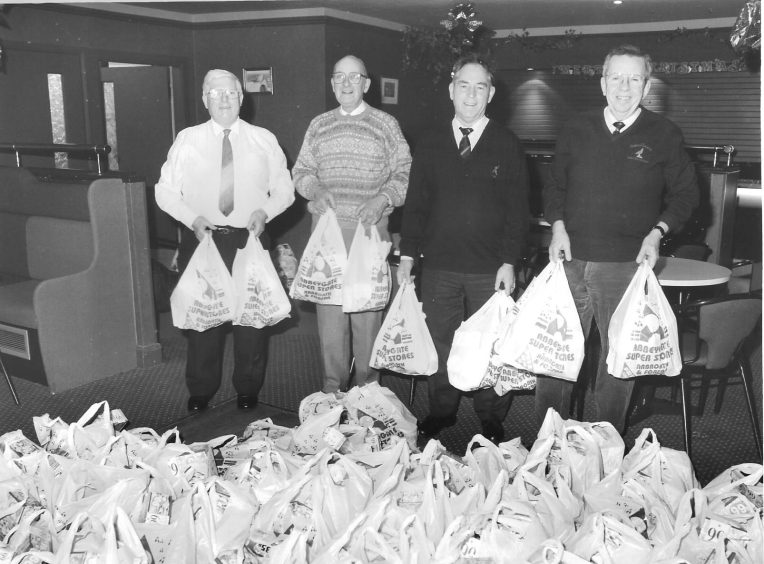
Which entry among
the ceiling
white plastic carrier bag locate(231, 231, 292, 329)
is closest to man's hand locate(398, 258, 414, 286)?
white plastic carrier bag locate(231, 231, 292, 329)

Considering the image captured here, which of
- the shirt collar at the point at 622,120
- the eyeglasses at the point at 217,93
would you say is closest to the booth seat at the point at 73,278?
the eyeglasses at the point at 217,93

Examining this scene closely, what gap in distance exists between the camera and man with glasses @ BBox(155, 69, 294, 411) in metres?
2.69

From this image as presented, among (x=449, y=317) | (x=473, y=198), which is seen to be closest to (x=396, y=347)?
(x=449, y=317)

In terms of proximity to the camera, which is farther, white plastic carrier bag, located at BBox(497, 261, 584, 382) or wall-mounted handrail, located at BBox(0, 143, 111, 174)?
wall-mounted handrail, located at BBox(0, 143, 111, 174)

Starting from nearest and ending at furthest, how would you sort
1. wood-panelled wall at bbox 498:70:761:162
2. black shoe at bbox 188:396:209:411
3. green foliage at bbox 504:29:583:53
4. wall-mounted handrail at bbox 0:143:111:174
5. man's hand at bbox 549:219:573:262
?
man's hand at bbox 549:219:573:262, black shoe at bbox 188:396:209:411, wall-mounted handrail at bbox 0:143:111:174, wood-panelled wall at bbox 498:70:761:162, green foliage at bbox 504:29:583:53

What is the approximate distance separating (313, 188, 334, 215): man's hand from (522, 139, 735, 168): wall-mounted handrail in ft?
6.98

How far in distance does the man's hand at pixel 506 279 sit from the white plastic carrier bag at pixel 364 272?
0.51 m

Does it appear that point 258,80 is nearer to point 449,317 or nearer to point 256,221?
point 256,221

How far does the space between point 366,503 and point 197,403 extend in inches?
55.8

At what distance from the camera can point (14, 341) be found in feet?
10.6

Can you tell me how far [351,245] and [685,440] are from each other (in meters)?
1.33

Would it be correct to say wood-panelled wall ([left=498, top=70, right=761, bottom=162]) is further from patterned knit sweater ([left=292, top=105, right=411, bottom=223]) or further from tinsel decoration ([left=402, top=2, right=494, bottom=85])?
patterned knit sweater ([left=292, top=105, right=411, bottom=223])

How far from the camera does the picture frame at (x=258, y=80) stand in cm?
598

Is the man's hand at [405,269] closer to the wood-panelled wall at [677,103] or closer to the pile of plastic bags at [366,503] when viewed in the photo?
the pile of plastic bags at [366,503]
